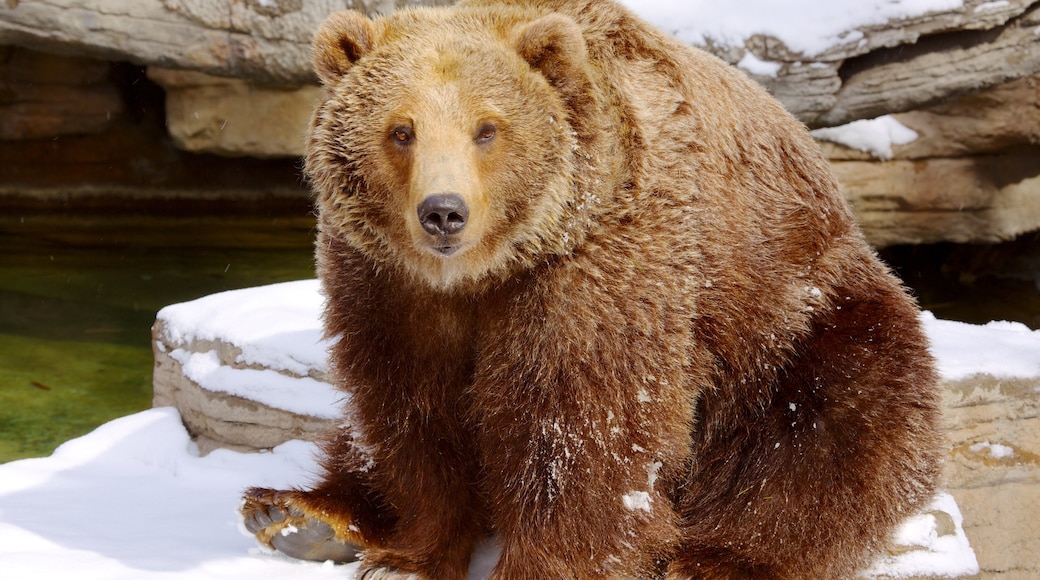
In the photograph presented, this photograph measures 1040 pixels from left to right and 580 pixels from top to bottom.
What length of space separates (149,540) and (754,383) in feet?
7.12

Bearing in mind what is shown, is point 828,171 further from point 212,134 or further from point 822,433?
point 212,134

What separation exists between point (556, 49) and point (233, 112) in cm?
894

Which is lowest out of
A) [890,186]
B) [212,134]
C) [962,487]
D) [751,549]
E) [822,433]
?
[212,134]

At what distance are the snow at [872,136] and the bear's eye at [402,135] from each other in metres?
7.93

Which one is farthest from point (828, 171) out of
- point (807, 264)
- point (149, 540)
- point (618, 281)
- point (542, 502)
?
point (149, 540)

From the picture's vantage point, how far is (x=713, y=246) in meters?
3.34

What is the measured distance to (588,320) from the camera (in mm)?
3080

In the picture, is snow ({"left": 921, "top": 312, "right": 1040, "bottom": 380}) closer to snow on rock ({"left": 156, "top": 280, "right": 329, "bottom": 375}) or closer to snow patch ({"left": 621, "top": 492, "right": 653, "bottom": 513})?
snow patch ({"left": 621, "top": 492, "right": 653, "bottom": 513})

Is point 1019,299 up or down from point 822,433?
down

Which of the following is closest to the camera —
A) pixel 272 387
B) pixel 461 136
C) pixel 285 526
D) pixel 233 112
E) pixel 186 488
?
pixel 461 136

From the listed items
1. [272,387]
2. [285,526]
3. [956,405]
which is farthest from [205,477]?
[956,405]

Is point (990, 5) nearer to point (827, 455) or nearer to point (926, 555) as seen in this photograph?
point (926, 555)

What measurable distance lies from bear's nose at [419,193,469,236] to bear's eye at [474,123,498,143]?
0.25 meters

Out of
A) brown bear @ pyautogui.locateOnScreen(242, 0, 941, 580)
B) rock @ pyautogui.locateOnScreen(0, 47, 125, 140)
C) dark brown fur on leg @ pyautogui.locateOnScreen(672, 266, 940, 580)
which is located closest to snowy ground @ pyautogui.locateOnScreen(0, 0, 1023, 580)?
brown bear @ pyautogui.locateOnScreen(242, 0, 941, 580)
